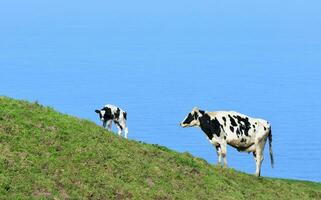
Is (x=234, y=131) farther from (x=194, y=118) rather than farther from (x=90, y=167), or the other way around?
(x=90, y=167)

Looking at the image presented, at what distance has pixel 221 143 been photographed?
3212 cm

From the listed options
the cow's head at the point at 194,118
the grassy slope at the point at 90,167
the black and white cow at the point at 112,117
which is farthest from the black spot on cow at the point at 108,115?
the grassy slope at the point at 90,167

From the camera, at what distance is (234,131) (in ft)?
105

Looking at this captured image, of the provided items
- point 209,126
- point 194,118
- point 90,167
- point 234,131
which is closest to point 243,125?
point 234,131

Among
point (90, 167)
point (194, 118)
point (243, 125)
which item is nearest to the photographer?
point (90, 167)

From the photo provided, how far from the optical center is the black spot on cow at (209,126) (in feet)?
105

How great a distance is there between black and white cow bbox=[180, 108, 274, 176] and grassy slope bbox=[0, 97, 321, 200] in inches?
82.8

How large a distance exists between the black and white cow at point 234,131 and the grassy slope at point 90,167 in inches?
82.8

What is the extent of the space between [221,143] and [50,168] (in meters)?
10.8

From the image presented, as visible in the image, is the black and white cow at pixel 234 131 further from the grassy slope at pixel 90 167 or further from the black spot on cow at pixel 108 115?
the black spot on cow at pixel 108 115

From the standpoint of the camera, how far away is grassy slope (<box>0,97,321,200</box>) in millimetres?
22484

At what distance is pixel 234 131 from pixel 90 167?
9.53 m

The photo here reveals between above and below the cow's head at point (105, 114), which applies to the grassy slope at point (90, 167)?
below

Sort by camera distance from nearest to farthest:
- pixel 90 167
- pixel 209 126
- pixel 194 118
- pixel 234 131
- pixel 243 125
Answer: pixel 90 167
pixel 234 131
pixel 243 125
pixel 209 126
pixel 194 118
